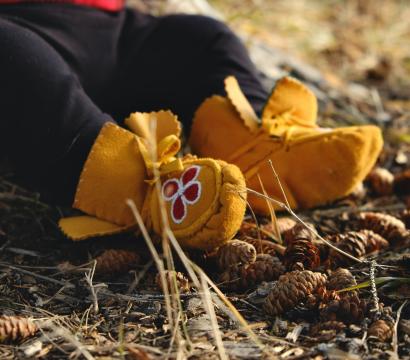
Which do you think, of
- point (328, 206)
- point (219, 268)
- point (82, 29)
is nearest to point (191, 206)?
point (219, 268)

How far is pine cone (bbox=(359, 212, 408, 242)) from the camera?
1.23 metres

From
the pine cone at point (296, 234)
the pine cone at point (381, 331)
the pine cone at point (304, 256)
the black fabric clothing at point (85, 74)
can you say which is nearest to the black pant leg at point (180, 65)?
the black fabric clothing at point (85, 74)

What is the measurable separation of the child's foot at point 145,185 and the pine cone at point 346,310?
23cm

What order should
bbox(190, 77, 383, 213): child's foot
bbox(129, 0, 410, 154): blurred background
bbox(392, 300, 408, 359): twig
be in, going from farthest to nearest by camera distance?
bbox(129, 0, 410, 154): blurred background < bbox(190, 77, 383, 213): child's foot < bbox(392, 300, 408, 359): twig

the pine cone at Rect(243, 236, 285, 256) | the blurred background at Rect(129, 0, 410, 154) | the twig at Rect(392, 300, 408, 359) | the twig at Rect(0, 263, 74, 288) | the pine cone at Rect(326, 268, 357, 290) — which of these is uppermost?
the twig at Rect(392, 300, 408, 359)

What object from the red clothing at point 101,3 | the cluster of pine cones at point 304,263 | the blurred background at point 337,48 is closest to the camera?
the cluster of pine cones at point 304,263

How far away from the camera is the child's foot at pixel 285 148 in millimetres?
1301

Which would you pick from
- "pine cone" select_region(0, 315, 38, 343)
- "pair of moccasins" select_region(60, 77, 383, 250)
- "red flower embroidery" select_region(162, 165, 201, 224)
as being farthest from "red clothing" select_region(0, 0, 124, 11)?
"pine cone" select_region(0, 315, 38, 343)

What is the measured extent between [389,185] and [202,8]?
101 cm

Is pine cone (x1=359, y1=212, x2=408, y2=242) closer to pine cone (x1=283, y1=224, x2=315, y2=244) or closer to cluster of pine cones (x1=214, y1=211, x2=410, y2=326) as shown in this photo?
cluster of pine cones (x1=214, y1=211, x2=410, y2=326)

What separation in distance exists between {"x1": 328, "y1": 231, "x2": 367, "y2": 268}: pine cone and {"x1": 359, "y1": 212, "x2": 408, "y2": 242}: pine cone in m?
0.08

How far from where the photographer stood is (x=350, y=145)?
1.29m

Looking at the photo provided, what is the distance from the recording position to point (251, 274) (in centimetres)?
107

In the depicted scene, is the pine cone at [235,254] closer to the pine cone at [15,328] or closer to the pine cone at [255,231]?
the pine cone at [255,231]
